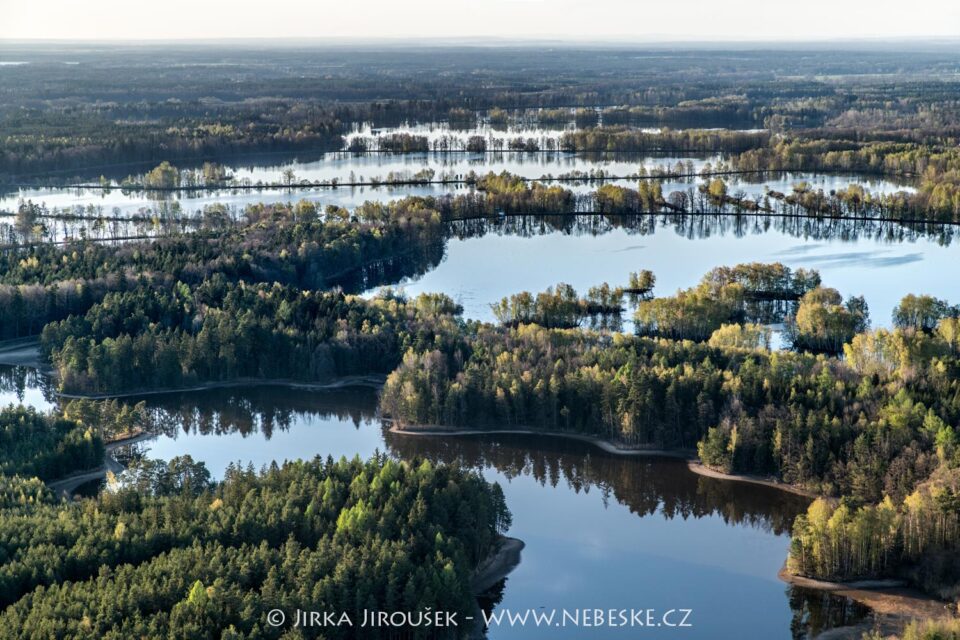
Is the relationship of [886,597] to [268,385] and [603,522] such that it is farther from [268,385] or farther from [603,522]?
[268,385]

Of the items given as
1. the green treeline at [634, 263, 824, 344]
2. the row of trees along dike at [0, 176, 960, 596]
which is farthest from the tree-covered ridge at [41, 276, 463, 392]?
the green treeline at [634, 263, 824, 344]

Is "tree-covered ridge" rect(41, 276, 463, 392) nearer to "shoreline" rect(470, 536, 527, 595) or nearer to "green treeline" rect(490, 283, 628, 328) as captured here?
"green treeline" rect(490, 283, 628, 328)

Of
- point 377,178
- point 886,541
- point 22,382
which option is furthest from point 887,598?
point 377,178

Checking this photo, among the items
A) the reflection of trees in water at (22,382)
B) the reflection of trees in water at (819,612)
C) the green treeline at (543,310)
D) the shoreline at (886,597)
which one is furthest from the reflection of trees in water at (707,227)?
the reflection of trees in water at (819,612)

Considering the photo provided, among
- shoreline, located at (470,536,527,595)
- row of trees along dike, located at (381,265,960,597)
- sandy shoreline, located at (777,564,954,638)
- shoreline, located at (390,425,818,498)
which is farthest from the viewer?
shoreline, located at (390,425,818,498)

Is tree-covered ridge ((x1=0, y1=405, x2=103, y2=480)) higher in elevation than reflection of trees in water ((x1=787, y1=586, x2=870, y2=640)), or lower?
higher

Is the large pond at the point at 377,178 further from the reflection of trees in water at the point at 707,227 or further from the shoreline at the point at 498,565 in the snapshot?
the shoreline at the point at 498,565

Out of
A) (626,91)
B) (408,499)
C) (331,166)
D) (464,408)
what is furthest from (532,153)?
(408,499)
